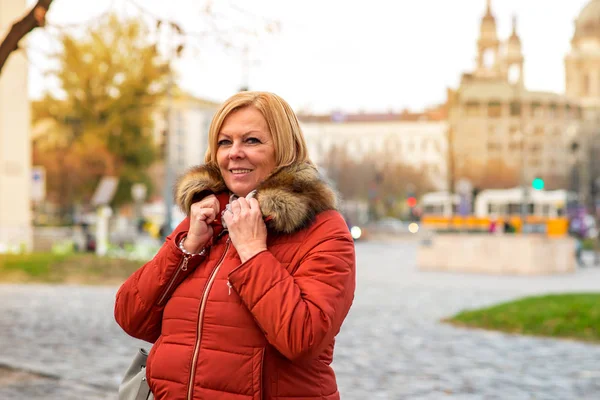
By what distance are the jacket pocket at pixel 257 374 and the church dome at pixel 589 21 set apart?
130m

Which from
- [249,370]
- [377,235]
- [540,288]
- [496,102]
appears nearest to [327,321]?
[249,370]

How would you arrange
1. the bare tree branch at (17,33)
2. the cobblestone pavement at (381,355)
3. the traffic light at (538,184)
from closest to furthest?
the cobblestone pavement at (381,355), the bare tree branch at (17,33), the traffic light at (538,184)

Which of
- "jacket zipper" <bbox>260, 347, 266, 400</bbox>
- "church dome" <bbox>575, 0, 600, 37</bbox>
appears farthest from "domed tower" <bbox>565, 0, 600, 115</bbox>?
"jacket zipper" <bbox>260, 347, 266, 400</bbox>

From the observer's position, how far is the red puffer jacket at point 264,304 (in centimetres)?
264

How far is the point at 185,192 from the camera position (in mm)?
3037

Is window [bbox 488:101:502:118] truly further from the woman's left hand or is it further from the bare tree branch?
the woman's left hand

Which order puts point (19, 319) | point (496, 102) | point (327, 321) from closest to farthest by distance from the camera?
point (327, 321) < point (19, 319) < point (496, 102)

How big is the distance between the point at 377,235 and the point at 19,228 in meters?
44.3

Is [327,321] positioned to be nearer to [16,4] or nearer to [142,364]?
[142,364]

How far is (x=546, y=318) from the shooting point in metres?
13.0

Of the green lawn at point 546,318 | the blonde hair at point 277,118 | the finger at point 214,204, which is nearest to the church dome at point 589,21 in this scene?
the green lawn at point 546,318

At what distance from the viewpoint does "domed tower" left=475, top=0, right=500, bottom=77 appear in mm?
135500

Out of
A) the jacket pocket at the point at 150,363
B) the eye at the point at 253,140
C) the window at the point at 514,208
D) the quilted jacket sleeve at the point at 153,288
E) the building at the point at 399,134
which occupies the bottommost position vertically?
the window at the point at 514,208

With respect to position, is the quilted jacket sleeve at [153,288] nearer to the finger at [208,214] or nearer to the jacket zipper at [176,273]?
the jacket zipper at [176,273]
